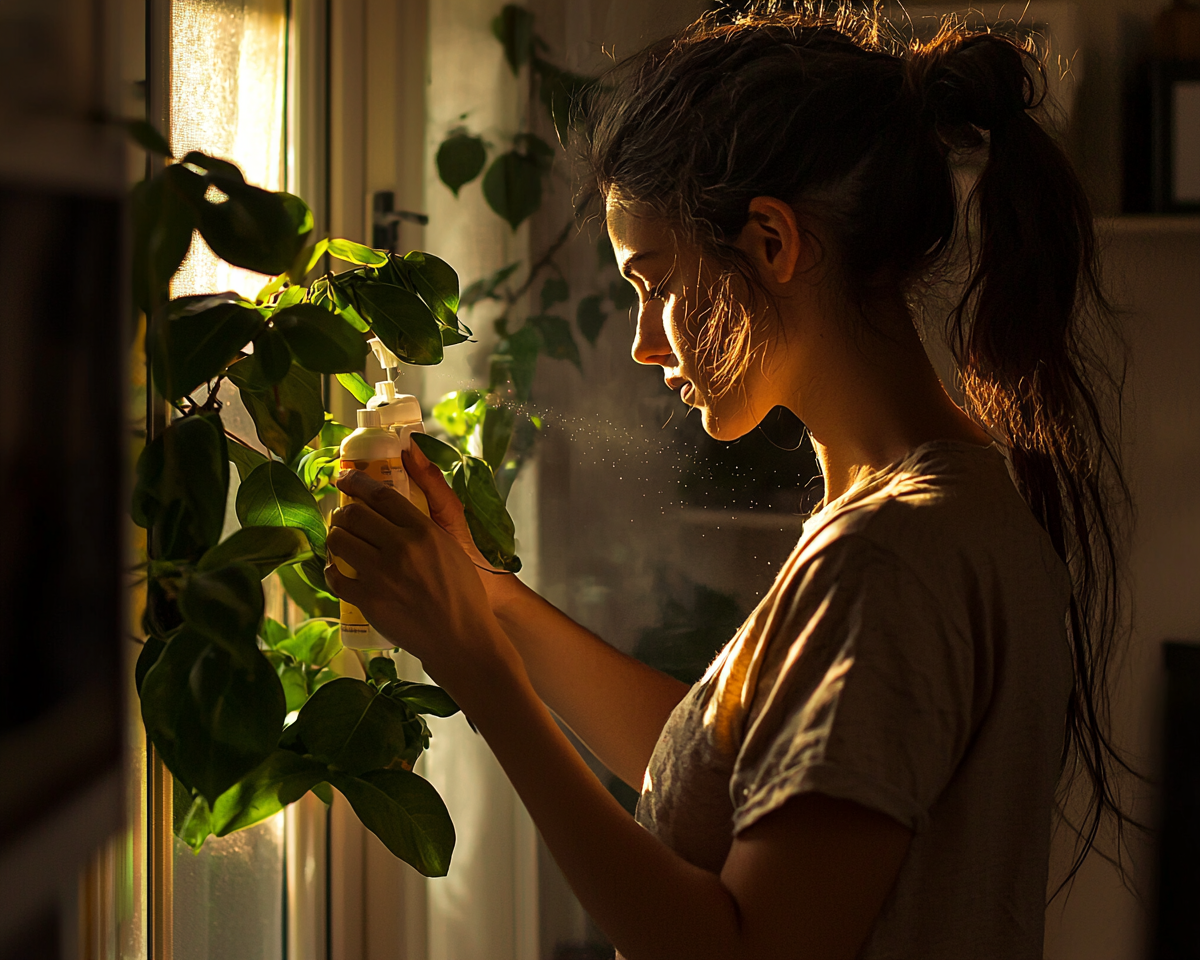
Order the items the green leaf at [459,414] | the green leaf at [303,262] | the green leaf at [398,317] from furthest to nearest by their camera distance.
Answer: the green leaf at [459,414], the green leaf at [398,317], the green leaf at [303,262]

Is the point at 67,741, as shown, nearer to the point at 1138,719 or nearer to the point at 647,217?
the point at 647,217

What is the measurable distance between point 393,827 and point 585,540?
506mm

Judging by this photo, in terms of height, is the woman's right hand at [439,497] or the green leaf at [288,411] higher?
the green leaf at [288,411]

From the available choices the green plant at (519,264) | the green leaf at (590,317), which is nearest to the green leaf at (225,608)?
the green plant at (519,264)

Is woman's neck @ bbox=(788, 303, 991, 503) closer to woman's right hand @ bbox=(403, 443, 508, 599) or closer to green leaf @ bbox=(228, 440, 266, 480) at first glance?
woman's right hand @ bbox=(403, 443, 508, 599)

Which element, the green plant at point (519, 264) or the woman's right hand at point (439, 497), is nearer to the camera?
the woman's right hand at point (439, 497)

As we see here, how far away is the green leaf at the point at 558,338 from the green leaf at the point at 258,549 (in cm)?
53

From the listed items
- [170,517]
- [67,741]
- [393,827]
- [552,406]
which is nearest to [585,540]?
[552,406]

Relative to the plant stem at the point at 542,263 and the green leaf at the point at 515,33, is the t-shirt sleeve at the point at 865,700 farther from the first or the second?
the green leaf at the point at 515,33

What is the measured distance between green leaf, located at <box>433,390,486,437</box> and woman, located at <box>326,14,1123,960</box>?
19cm

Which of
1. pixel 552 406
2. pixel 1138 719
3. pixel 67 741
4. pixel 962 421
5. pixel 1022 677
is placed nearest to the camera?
pixel 67 741

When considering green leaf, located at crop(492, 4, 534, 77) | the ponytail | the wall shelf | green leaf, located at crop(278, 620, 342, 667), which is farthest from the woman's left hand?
the wall shelf

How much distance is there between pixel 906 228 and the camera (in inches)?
28.5

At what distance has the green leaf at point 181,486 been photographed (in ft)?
2.05
